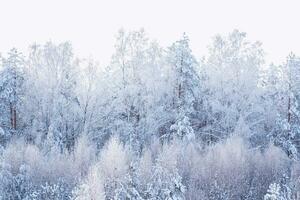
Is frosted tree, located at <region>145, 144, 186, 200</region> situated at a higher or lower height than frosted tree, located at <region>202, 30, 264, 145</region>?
lower

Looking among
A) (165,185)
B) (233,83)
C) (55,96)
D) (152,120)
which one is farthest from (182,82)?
(55,96)

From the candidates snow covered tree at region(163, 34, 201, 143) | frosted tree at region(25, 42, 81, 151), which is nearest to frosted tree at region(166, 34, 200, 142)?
snow covered tree at region(163, 34, 201, 143)

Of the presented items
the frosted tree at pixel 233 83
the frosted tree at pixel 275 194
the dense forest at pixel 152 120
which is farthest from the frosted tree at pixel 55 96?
the frosted tree at pixel 275 194

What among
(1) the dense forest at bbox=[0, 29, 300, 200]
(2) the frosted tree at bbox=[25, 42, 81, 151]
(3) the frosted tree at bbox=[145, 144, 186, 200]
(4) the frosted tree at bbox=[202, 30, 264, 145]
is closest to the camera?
(3) the frosted tree at bbox=[145, 144, 186, 200]

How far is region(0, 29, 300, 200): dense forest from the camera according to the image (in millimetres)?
34531

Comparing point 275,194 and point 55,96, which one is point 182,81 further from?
point 275,194

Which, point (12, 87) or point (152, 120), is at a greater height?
point (12, 87)

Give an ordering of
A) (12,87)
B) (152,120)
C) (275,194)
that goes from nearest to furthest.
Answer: (275,194)
(152,120)
(12,87)

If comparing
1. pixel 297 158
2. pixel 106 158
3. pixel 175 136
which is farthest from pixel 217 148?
pixel 106 158

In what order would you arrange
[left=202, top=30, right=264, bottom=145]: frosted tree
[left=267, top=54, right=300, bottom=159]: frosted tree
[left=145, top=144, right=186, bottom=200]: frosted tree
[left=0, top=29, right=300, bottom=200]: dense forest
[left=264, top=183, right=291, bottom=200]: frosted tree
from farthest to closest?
[left=202, top=30, right=264, bottom=145]: frosted tree, [left=267, top=54, right=300, bottom=159]: frosted tree, [left=0, top=29, right=300, bottom=200]: dense forest, [left=145, top=144, right=186, bottom=200]: frosted tree, [left=264, top=183, right=291, bottom=200]: frosted tree

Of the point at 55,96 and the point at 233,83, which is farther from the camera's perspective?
the point at 233,83

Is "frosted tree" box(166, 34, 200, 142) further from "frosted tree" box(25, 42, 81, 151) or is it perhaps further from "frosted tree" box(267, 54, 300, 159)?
"frosted tree" box(25, 42, 81, 151)

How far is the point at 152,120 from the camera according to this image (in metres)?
40.8

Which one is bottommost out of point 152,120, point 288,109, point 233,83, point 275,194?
point 275,194
